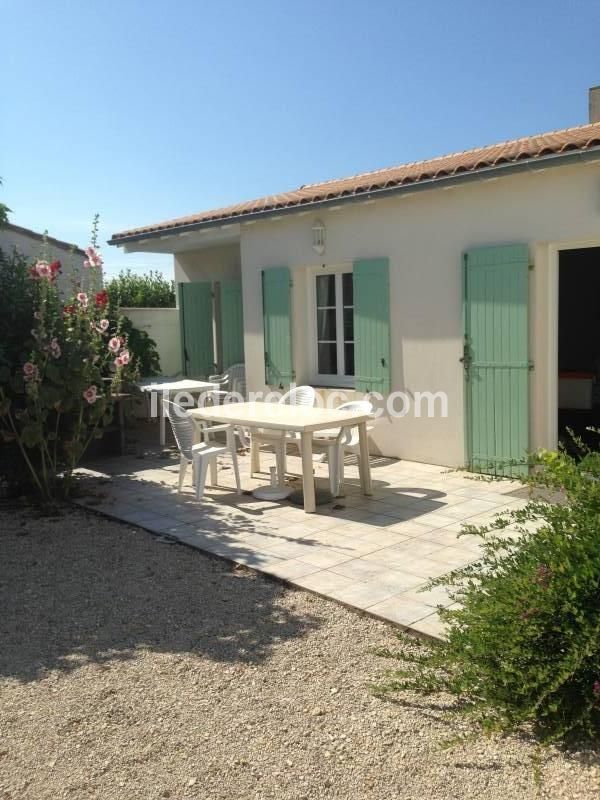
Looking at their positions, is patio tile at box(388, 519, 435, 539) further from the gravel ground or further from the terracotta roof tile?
the terracotta roof tile

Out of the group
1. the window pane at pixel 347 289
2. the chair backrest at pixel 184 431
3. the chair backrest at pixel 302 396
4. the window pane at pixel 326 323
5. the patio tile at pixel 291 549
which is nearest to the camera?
the patio tile at pixel 291 549

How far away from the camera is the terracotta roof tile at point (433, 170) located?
21.6ft

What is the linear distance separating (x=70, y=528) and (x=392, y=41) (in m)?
7.50

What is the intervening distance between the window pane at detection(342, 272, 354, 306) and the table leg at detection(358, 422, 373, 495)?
2.85 metres

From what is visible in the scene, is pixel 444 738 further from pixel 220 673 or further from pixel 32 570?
pixel 32 570

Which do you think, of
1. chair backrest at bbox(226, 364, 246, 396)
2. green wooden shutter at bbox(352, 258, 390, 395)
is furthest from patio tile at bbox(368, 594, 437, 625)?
chair backrest at bbox(226, 364, 246, 396)

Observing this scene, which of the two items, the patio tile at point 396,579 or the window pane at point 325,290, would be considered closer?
the patio tile at point 396,579

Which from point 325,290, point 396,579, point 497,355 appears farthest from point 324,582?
point 325,290

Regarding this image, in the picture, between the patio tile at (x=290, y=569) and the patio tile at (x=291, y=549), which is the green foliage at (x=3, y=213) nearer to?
the patio tile at (x=291, y=549)

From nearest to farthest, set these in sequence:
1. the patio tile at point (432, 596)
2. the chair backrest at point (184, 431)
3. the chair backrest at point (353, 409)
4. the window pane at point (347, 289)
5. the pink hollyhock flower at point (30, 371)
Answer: the patio tile at point (432, 596), the pink hollyhock flower at point (30, 371), the chair backrest at point (184, 431), the chair backrest at point (353, 409), the window pane at point (347, 289)

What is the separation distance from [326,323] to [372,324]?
47.1 inches

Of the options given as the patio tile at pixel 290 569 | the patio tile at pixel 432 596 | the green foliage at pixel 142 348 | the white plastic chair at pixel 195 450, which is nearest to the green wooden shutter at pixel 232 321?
the green foliage at pixel 142 348

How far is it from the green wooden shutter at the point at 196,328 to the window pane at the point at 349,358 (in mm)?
3630

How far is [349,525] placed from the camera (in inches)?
240
